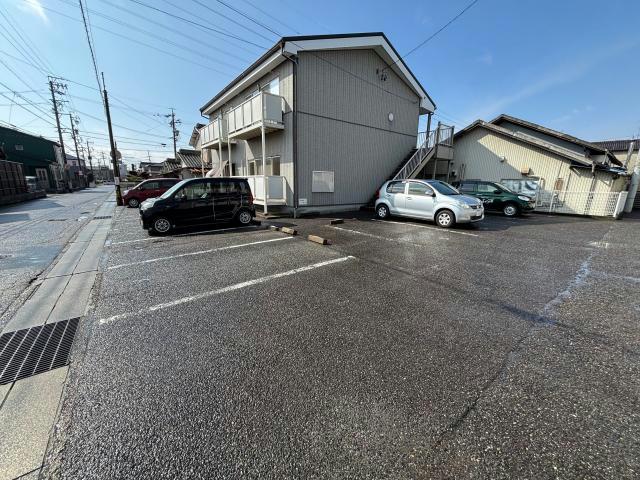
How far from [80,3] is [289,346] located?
47.0 feet

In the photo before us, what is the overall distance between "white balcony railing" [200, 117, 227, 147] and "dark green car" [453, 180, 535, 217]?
42.4 ft

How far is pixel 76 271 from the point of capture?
496cm

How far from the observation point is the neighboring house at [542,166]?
12.5 meters

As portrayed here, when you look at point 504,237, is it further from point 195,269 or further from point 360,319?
point 195,269

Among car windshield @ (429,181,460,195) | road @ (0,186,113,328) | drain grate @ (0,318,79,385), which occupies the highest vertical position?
car windshield @ (429,181,460,195)

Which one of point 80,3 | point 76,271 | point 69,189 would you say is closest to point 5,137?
point 69,189

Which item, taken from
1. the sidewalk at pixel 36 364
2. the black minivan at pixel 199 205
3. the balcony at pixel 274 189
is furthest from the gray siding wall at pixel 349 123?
the sidewalk at pixel 36 364

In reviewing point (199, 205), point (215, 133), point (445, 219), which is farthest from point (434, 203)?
point (215, 133)

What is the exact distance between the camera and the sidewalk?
1625 mm

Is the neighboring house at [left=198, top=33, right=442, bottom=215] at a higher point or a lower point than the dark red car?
higher

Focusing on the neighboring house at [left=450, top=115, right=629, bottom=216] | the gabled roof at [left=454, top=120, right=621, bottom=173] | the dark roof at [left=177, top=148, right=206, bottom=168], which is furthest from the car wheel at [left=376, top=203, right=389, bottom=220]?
the dark roof at [left=177, top=148, right=206, bottom=168]

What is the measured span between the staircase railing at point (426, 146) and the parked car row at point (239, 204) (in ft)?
12.2

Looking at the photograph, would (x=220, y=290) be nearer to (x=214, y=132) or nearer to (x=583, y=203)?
(x=214, y=132)

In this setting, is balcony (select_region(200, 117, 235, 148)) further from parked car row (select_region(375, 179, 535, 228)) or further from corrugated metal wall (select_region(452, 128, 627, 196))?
corrugated metal wall (select_region(452, 128, 627, 196))
